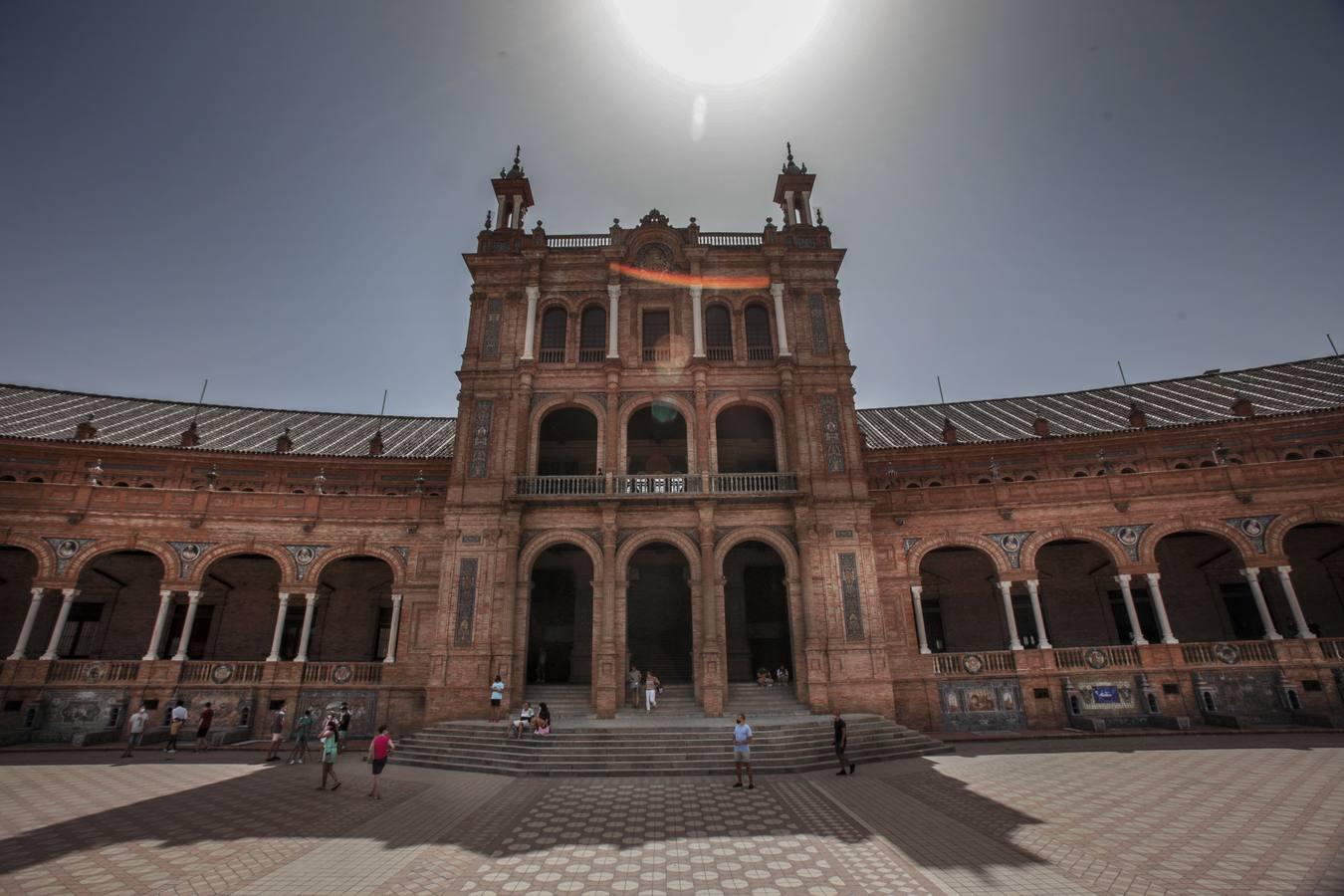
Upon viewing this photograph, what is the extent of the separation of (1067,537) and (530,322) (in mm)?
23252

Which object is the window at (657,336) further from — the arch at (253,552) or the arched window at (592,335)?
the arch at (253,552)

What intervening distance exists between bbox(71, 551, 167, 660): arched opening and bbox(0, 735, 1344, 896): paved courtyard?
10.9 metres

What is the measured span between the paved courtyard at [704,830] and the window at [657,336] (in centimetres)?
1620

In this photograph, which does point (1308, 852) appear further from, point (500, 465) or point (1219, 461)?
point (1219, 461)

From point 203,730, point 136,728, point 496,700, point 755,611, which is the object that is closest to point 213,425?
point 136,728

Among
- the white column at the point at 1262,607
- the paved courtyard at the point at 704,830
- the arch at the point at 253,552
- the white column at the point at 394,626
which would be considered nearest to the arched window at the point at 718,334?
the white column at the point at 394,626

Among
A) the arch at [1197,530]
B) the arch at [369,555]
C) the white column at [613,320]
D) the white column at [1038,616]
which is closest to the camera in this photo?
the white column at [1038,616]

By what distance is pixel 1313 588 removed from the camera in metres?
24.2

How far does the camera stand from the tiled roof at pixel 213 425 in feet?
95.6

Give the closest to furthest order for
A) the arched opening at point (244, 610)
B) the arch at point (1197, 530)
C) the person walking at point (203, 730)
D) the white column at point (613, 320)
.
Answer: the person walking at point (203, 730) < the arch at point (1197, 530) < the white column at point (613, 320) < the arched opening at point (244, 610)

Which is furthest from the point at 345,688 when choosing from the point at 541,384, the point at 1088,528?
the point at 1088,528

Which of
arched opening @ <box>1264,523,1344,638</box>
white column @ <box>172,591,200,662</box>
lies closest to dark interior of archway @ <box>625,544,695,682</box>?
white column @ <box>172,591,200,662</box>

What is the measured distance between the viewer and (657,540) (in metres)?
22.0

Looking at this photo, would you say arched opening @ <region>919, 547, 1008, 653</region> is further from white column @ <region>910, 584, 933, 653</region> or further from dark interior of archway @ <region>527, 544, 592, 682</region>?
dark interior of archway @ <region>527, 544, 592, 682</region>
